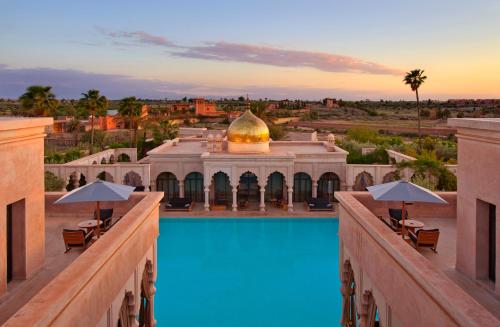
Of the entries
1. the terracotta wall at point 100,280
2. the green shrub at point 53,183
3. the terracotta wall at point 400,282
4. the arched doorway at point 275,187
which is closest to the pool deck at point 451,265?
the terracotta wall at point 400,282

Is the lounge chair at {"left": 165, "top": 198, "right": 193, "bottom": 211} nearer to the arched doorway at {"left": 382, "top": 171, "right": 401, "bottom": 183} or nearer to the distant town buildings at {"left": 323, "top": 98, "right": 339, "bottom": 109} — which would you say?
the arched doorway at {"left": 382, "top": 171, "right": 401, "bottom": 183}

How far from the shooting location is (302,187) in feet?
98.3

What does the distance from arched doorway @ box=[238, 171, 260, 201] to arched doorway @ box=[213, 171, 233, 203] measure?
0.82 metres

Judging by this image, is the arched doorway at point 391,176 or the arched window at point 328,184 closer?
the arched doorway at point 391,176

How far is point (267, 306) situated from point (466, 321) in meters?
10.4

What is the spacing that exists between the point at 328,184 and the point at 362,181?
2.40 m

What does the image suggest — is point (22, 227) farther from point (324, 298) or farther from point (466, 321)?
point (324, 298)

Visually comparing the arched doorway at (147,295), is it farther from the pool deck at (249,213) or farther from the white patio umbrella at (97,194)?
the pool deck at (249,213)

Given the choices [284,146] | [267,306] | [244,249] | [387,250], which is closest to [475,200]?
[387,250]

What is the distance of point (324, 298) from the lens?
15781 mm

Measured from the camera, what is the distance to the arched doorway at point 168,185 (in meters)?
29.7

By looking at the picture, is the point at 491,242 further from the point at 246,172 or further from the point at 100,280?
the point at 246,172

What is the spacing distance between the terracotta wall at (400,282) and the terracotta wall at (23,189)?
5.74m

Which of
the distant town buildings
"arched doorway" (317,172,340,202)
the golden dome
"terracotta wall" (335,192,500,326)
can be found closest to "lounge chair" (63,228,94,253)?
"terracotta wall" (335,192,500,326)
